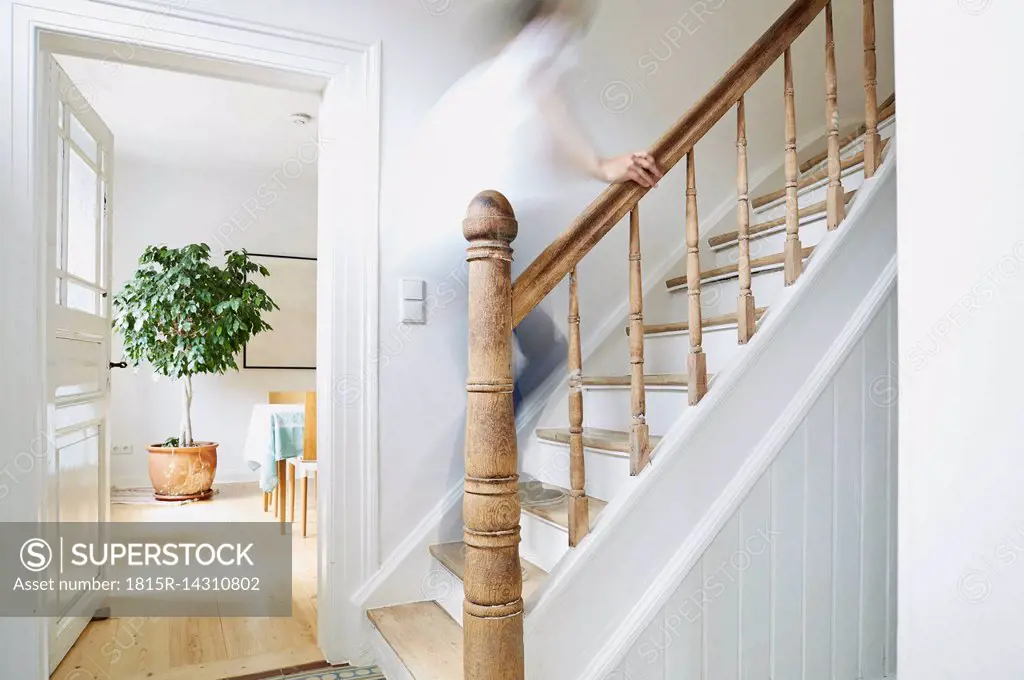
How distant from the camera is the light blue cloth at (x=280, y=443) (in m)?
4.07

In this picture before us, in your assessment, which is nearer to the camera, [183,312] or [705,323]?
[705,323]

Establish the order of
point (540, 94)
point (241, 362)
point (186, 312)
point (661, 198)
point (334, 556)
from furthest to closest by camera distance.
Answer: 1. point (241, 362)
2. point (186, 312)
3. point (661, 198)
4. point (540, 94)
5. point (334, 556)

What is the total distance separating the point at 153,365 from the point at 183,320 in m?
0.44

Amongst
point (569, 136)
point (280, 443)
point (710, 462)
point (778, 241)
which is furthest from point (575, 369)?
point (280, 443)

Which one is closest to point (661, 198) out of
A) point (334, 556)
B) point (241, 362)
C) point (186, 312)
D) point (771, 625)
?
point (771, 625)

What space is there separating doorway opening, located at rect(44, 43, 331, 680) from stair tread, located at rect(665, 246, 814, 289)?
1.51 metres

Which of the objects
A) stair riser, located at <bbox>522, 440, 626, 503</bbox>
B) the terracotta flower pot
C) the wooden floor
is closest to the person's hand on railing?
stair riser, located at <bbox>522, 440, 626, 503</bbox>

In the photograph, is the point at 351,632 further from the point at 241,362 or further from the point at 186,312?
the point at 241,362

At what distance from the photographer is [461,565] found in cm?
211

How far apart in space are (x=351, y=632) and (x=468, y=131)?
181cm

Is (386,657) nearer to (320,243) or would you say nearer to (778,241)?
(320,243)

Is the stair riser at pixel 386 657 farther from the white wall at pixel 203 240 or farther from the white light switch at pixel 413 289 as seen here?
the white wall at pixel 203 240

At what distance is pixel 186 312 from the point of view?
4707 millimetres

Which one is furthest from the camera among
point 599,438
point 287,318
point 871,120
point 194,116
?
point 287,318
